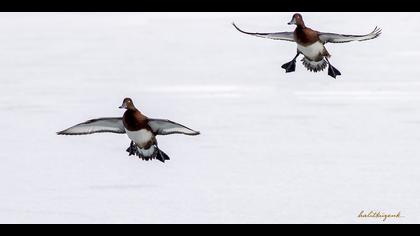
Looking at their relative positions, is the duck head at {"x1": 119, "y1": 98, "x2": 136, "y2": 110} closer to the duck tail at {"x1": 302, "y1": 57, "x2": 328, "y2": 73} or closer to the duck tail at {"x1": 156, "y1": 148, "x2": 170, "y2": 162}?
the duck tail at {"x1": 156, "y1": 148, "x2": 170, "y2": 162}

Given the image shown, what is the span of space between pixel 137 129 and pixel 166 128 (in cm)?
28

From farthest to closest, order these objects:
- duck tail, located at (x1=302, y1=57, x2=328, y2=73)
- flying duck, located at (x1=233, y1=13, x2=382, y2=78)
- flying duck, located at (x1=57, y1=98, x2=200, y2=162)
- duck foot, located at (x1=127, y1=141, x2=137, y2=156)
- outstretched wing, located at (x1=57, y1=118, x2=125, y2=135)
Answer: duck tail, located at (x1=302, y1=57, x2=328, y2=73) < flying duck, located at (x1=233, y1=13, x2=382, y2=78) < duck foot, located at (x1=127, y1=141, x2=137, y2=156) < outstretched wing, located at (x1=57, y1=118, x2=125, y2=135) < flying duck, located at (x1=57, y1=98, x2=200, y2=162)

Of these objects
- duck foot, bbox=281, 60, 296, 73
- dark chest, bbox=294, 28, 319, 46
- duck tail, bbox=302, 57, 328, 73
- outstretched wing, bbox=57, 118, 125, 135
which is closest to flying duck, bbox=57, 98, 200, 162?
outstretched wing, bbox=57, 118, 125, 135

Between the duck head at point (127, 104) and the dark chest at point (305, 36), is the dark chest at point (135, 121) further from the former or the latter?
the dark chest at point (305, 36)

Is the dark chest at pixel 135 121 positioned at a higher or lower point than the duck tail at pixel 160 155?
higher

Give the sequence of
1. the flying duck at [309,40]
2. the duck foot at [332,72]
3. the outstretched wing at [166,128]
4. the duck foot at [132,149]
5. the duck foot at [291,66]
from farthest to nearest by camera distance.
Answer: the duck foot at [291,66] → the duck foot at [332,72] → the flying duck at [309,40] → the duck foot at [132,149] → the outstretched wing at [166,128]

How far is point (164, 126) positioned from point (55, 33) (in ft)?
28.4

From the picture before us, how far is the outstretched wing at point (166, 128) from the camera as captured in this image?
1086 centimetres

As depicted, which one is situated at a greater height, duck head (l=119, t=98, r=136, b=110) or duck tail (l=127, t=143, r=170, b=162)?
duck head (l=119, t=98, r=136, b=110)

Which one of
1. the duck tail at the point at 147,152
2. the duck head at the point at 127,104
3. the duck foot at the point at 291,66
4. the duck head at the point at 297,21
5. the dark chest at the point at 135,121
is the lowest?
the duck tail at the point at 147,152

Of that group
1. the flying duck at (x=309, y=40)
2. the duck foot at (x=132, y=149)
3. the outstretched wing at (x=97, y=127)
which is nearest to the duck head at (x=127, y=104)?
the outstretched wing at (x=97, y=127)

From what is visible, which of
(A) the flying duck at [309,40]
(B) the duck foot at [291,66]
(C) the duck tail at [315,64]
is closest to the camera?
(A) the flying duck at [309,40]

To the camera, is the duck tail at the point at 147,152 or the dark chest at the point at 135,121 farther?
the duck tail at the point at 147,152

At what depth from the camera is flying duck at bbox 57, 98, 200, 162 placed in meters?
11.1
